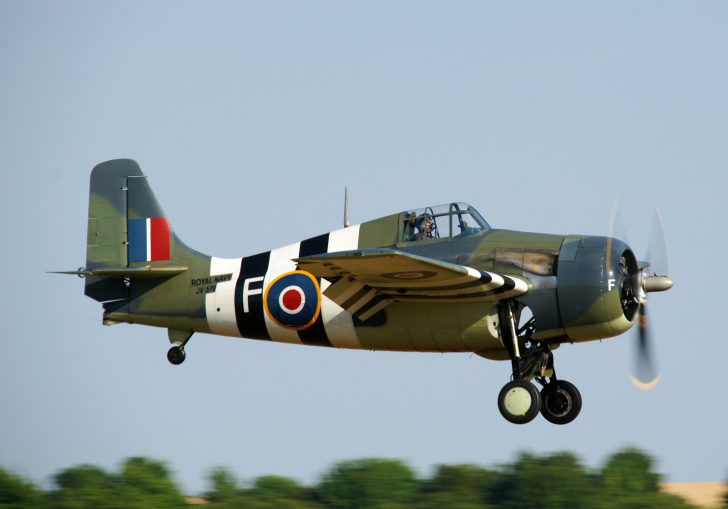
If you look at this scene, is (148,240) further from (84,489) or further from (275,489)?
(275,489)

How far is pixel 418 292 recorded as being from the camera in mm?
16141

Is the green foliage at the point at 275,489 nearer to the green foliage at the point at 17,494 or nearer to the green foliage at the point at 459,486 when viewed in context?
the green foliage at the point at 459,486

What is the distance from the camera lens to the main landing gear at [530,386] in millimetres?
15938

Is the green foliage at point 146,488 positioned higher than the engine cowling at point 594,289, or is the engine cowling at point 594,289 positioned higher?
Result: the engine cowling at point 594,289

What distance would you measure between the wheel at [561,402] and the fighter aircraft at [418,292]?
0.01 metres

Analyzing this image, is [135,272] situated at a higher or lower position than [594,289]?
higher

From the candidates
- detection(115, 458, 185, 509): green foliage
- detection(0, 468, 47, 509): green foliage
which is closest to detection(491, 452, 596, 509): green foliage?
detection(115, 458, 185, 509): green foliage

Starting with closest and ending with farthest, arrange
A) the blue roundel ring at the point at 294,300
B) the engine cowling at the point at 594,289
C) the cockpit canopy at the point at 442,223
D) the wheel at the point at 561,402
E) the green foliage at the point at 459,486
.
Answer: the engine cowling at the point at 594,289, the cockpit canopy at the point at 442,223, the wheel at the point at 561,402, the blue roundel ring at the point at 294,300, the green foliage at the point at 459,486

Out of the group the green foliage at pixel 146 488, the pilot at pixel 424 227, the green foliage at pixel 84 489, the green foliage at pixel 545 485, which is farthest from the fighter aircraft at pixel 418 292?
the green foliage at pixel 545 485

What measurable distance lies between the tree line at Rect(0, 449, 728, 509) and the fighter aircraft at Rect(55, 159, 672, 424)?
15.1 meters

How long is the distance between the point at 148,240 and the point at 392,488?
2049 cm

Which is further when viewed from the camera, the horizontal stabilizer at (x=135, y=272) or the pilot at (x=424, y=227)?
the horizontal stabilizer at (x=135, y=272)

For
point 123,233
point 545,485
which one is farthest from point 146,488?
point 123,233

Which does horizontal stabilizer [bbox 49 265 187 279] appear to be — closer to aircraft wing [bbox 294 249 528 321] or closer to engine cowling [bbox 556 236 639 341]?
aircraft wing [bbox 294 249 528 321]
